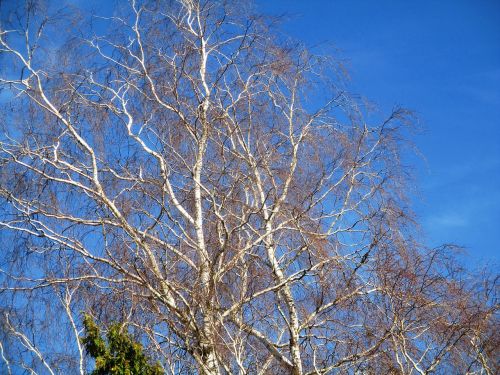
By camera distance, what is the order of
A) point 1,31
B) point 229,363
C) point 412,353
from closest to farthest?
point 229,363 → point 412,353 → point 1,31

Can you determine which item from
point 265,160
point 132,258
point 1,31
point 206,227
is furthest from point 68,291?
point 1,31

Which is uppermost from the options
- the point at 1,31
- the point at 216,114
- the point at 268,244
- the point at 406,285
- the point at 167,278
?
the point at 1,31

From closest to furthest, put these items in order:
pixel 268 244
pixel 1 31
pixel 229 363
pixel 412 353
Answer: pixel 229 363
pixel 412 353
pixel 268 244
pixel 1 31

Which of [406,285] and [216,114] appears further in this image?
[216,114]

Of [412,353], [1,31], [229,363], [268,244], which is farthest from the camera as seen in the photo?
[1,31]

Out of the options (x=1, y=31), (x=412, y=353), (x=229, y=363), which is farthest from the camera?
(x=1, y=31)

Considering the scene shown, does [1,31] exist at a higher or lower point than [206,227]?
higher

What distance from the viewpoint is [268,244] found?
28.6 feet

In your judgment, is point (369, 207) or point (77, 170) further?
point (369, 207)

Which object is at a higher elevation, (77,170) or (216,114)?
(216,114)

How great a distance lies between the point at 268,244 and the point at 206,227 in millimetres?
1067

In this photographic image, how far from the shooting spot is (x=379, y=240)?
8195mm

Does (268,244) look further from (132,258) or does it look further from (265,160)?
(132,258)

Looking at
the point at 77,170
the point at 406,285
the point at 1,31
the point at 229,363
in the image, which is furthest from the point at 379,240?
the point at 1,31
